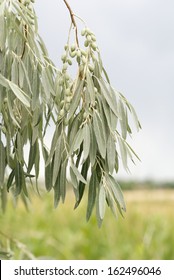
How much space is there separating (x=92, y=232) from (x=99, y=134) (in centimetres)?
396

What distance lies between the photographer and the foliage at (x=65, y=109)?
1827 millimetres

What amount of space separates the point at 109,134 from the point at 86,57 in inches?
9.1

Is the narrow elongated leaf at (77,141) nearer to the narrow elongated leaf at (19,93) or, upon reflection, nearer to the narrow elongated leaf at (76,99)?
the narrow elongated leaf at (76,99)

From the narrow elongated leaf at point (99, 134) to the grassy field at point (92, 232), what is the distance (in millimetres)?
2999

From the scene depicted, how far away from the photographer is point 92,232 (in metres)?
5.71

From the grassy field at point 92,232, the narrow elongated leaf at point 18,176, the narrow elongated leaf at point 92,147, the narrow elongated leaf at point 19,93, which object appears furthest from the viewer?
the grassy field at point 92,232

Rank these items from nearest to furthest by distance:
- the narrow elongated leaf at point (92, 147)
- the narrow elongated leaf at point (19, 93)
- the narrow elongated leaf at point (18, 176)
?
the narrow elongated leaf at point (19, 93) → the narrow elongated leaf at point (92, 147) → the narrow elongated leaf at point (18, 176)

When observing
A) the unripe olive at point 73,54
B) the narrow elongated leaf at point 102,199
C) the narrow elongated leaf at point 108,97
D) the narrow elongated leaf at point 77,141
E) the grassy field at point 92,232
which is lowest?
the grassy field at point 92,232

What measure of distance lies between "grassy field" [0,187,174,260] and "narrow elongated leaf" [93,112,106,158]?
3.00 meters

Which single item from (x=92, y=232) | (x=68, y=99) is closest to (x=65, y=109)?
(x=68, y=99)

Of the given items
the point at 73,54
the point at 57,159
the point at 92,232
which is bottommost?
the point at 92,232

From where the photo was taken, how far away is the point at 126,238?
6090mm

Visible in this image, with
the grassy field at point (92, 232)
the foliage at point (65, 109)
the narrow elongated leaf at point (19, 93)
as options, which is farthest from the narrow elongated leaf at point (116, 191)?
the grassy field at point (92, 232)

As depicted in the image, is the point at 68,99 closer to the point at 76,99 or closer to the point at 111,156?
the point at 76,99
